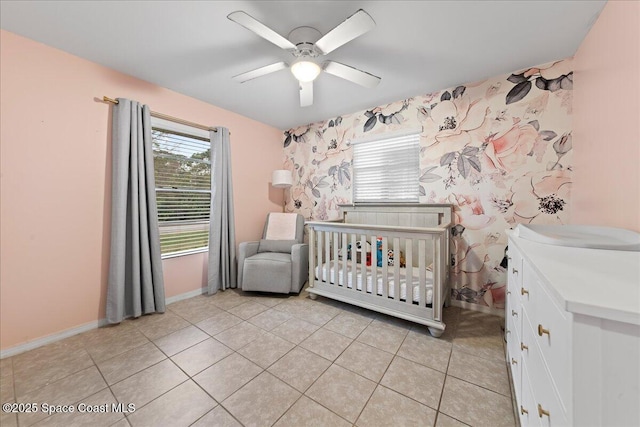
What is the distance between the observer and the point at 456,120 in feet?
7.82

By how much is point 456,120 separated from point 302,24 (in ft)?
5.85

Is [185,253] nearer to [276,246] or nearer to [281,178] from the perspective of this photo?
[276,246]

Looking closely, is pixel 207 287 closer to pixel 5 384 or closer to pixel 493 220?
pixel 5 384

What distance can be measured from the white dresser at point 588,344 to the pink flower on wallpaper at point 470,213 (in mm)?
1664

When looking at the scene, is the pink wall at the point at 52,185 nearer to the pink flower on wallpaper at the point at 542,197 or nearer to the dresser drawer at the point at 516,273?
the dresser drawer at the point at 516,273

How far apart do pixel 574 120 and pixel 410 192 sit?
4.62 ft

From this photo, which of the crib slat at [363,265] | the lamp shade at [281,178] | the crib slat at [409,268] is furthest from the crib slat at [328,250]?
the lamp shade at [281,178]

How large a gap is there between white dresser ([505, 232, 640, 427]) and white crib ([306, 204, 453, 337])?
43.5 inches

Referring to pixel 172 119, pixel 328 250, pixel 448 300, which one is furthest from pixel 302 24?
pixel 448 300

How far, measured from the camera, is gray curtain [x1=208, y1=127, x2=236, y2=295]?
2768 millimetres

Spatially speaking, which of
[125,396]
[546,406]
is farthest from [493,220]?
[125,396]

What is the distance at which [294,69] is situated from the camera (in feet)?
5.50

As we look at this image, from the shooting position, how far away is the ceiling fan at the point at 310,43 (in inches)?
49.1

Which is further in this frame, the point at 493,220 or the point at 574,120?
the point at 493,220
